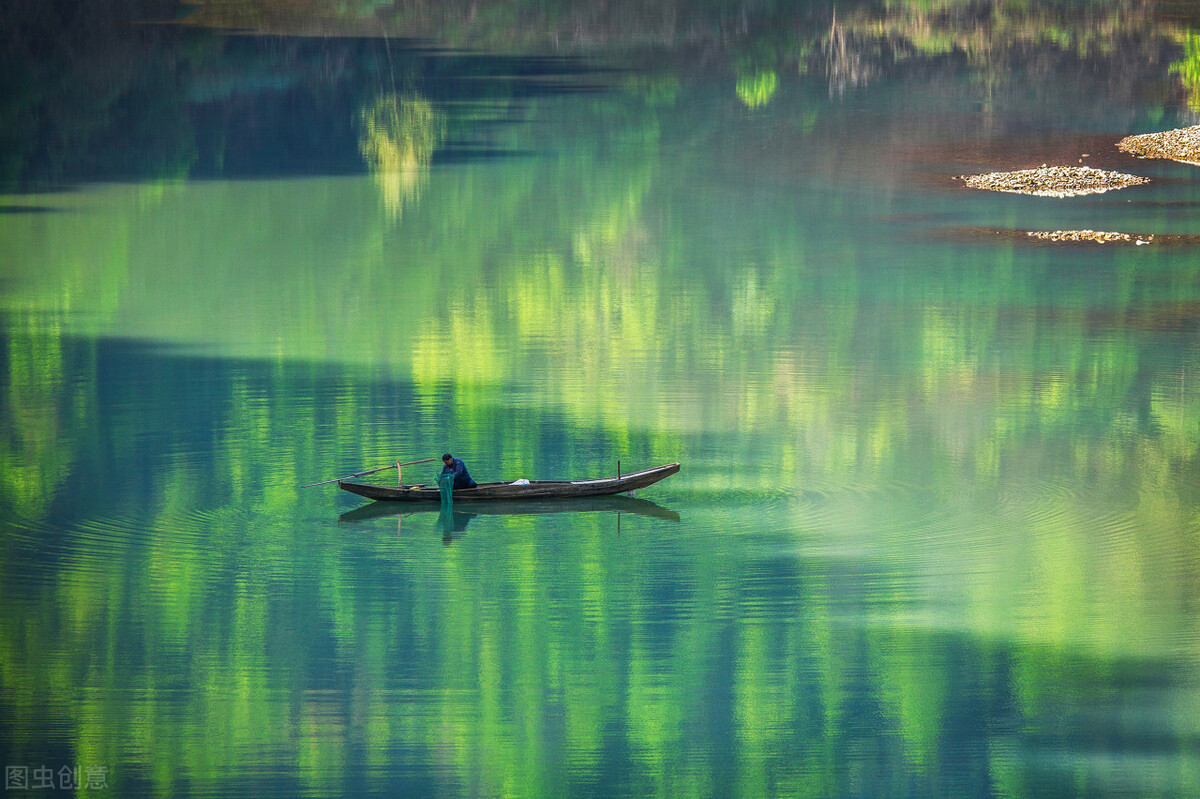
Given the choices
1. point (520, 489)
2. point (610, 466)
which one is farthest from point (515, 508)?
point (610, 466)

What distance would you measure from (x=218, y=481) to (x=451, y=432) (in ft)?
10.2

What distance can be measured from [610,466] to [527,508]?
1.90 m

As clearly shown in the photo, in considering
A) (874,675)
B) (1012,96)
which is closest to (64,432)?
(874,675)

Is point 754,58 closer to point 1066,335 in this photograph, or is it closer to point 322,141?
point 322,141

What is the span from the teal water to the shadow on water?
90 millimetres

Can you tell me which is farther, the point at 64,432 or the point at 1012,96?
the point at 1012,96

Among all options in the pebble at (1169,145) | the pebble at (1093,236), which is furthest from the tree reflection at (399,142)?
the pebble at (1169,145)

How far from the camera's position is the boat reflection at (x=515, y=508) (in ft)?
59.1

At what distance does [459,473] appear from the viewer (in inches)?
701

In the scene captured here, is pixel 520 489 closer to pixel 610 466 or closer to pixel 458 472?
pixel 458 472

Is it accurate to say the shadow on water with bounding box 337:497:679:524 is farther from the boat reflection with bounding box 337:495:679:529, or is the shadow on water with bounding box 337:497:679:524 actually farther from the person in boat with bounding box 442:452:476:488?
the person in boat with bounding box 442:452:476:488

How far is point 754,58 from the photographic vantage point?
58.8 m

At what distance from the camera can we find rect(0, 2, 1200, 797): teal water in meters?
13.7

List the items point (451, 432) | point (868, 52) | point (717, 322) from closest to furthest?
point (451, 432)
point (717, 322)
point (868, 52)
